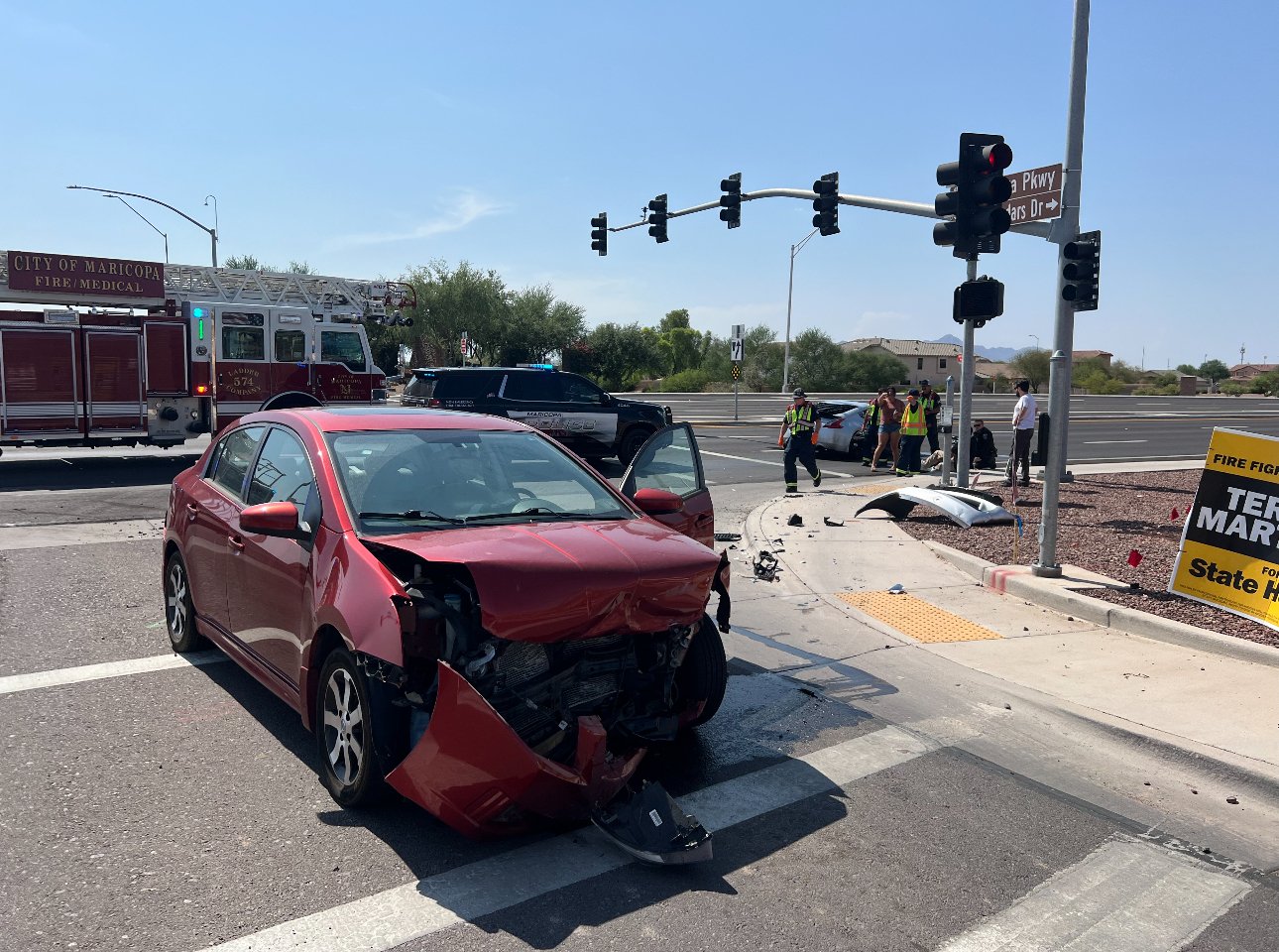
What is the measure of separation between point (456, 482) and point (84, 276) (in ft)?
54.2

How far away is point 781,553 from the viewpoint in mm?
11023

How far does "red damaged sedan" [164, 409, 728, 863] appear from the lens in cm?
387

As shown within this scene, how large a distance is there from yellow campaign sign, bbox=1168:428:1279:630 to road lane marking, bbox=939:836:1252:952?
14.2 feet

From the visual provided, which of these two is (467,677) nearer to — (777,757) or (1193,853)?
(777,757)

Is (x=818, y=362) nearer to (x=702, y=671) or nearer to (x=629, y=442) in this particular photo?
(x=629, y=442)

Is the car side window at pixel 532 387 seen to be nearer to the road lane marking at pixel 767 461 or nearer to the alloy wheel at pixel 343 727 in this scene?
the road lane marking at pixel 767 461

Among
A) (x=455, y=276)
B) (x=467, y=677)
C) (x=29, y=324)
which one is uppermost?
(x=455, y=276)

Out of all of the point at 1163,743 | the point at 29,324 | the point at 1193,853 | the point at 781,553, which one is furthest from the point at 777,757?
the point at 29,324

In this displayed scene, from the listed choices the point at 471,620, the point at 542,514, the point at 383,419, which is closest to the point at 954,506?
the point at 542,514

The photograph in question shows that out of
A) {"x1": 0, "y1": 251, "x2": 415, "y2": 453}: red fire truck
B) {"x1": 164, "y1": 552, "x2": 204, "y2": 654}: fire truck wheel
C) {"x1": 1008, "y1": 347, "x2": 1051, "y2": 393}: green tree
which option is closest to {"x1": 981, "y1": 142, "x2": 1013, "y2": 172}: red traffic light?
{"x1": 164, "y1": 552, "x2": 204, "y2": 654}: fire truck wheel

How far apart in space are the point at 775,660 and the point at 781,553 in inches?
164

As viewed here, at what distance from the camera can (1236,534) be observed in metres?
8.18

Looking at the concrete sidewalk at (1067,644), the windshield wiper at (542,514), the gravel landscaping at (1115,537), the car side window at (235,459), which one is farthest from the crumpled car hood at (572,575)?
the gravel landscaping at (1115,537)

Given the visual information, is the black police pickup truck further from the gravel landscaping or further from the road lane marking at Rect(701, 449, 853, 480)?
the gravel landscaping
